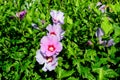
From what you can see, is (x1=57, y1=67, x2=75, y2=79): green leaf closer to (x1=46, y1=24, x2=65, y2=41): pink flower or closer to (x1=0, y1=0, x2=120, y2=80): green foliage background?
(x1=0, y1=0, x2=120, y2=80): green foliage background

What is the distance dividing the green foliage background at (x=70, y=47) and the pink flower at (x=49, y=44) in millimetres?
48

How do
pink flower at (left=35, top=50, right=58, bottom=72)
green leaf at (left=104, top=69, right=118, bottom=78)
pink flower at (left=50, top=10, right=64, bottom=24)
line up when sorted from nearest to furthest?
green leaf at (left=104, top=69, right=118, bottom=78), pink flower at (left=35, top=50, right=58, bottom=72), pink flower at (left=50, top=10, right=64, bottom=24)

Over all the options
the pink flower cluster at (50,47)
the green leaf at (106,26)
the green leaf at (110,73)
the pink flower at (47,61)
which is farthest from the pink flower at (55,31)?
the green leaf at (110,73)

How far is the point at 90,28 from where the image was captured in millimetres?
2365

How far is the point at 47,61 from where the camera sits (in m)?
2.40

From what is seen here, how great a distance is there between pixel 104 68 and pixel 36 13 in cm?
74

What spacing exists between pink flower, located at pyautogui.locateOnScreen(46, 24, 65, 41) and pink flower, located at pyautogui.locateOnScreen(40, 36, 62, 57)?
27mm

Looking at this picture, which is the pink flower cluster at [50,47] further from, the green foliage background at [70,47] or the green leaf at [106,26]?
the green leaf at [106,26]

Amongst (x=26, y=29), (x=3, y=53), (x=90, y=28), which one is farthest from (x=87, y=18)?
(x=3, y=53)

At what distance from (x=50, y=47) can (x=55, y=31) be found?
118mm

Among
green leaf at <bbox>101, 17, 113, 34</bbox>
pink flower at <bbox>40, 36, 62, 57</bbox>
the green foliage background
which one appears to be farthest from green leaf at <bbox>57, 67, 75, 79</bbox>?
green leaf at <bbox>101, 17, 113, 34</bbox>

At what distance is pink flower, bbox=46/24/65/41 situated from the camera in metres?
2.40

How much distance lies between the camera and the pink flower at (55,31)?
7.88ft

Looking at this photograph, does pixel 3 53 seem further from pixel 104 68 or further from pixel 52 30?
pixel 104 68
